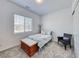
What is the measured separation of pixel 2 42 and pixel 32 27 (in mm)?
2679

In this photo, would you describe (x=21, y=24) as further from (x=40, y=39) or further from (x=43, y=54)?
(x=43, y=54)

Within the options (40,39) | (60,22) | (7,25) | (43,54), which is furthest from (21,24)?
(60,22)

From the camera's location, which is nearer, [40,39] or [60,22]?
[40,39]

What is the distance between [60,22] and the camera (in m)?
4.46

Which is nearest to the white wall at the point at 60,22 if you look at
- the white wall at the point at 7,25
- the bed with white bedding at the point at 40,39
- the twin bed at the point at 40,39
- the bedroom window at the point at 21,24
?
the twin bed at the point at 40,39

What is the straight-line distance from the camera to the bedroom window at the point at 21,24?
372cm

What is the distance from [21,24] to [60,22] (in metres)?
3.07

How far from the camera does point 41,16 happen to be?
5.97 metres

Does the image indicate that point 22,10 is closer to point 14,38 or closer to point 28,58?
point 14,38

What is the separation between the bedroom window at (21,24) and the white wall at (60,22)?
1745mm

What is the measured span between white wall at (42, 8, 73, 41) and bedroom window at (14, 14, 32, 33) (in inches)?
68.7

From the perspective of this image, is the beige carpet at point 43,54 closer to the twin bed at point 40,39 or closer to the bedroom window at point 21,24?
the twin bed at point 40,39

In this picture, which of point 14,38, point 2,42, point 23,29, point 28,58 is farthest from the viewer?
point 23,29

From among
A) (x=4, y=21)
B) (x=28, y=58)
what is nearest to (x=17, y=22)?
(x=4, y=21)
